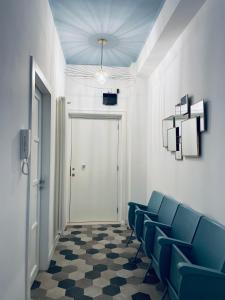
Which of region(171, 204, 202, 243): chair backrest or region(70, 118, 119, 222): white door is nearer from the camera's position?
region(171, 204, 202, 243): chair backrest

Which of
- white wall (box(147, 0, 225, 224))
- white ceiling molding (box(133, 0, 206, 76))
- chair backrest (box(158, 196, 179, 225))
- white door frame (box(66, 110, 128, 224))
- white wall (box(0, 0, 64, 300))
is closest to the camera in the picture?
white wall (box(0, 0, 64, 300))

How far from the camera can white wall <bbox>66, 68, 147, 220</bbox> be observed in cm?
442

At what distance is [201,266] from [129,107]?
3328 mm

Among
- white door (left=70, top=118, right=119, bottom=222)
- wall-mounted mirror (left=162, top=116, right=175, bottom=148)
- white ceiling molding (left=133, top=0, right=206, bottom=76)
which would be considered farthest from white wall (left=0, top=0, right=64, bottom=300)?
white door (left=70, top=118, right=119, bottom=222)

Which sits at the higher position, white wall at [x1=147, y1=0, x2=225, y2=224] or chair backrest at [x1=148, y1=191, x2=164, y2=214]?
white wall at [x1=147, y1=0, x2=225, y2=224]

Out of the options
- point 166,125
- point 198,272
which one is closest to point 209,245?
point 198,272

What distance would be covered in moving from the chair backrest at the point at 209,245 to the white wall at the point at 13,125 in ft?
4.48

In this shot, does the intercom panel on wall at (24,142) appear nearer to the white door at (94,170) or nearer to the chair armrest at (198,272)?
the chair armrest at (198,272)

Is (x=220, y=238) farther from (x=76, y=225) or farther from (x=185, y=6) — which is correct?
(x=76, y=225)

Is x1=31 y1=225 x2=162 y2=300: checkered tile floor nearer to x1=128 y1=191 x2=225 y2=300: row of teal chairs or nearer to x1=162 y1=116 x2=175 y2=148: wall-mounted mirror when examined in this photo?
x1=128 y1=191 x2=225 y2=300: row of teal chairs

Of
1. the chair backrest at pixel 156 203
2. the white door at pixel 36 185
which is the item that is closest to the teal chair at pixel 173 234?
the chair backrest at pixel 156 203

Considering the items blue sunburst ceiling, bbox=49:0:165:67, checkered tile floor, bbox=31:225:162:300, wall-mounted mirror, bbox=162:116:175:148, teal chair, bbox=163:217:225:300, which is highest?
blue sunburst ceiling, bbox=49:0:165:67

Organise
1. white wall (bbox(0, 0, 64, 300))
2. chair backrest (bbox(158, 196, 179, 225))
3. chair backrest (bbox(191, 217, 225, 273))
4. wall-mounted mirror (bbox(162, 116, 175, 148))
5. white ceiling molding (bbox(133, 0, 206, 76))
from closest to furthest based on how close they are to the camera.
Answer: white wall (bbox(0, 0, 64, 300))
chair backrest (bbox(191, 217, 225, 273))
white ceiling molding (bbox(133, 0, 206, 76))
chair backrest (bbox(158, 196, 179, 225))
wall-mounted mirror (bbox(162, 116, 175, 148))

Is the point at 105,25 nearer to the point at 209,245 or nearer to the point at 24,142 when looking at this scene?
the point at 24,142
